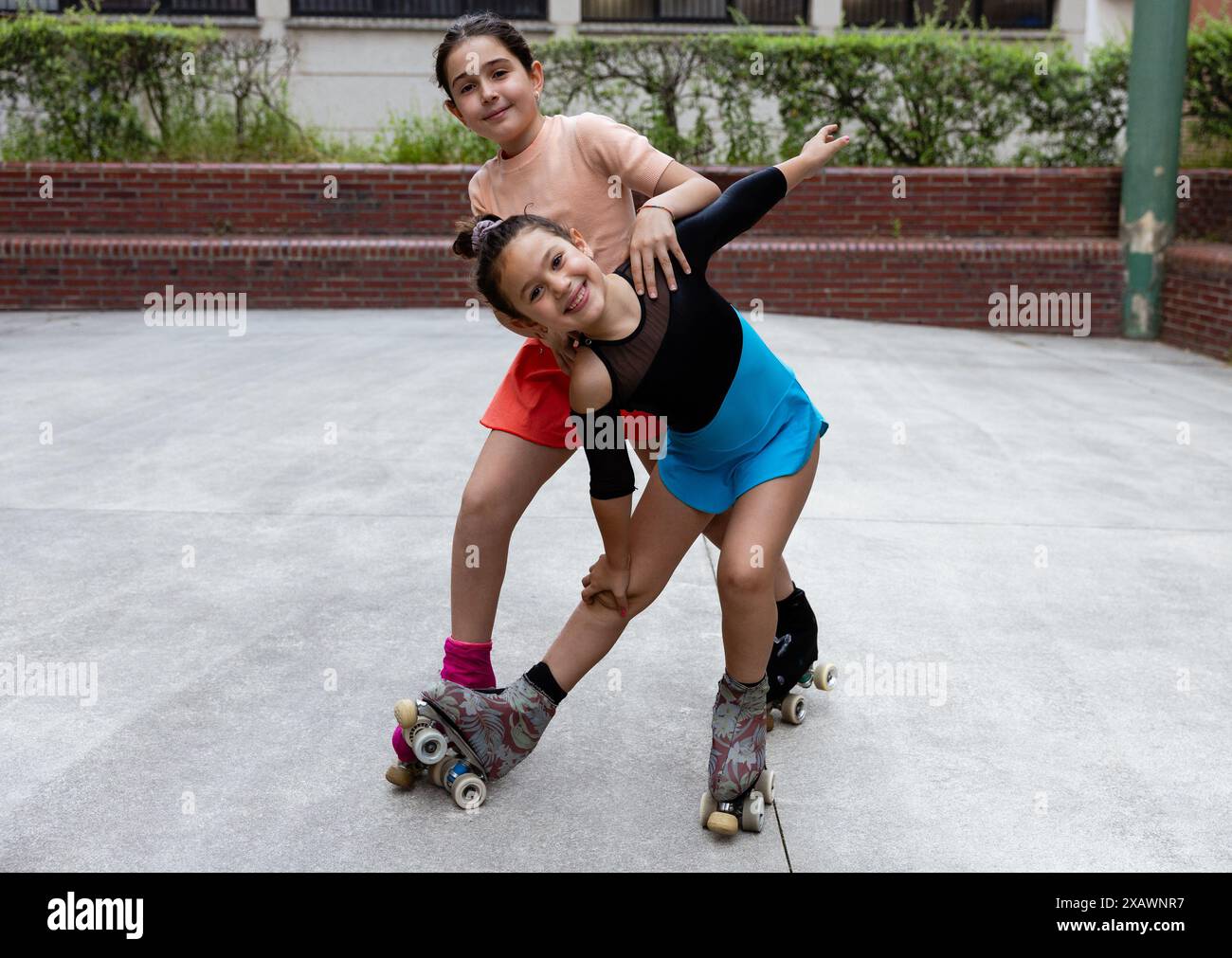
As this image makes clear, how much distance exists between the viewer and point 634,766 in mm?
3039

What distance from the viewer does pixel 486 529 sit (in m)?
2.92

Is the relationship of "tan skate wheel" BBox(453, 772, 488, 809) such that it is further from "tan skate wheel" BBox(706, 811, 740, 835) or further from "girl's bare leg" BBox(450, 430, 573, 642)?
"tan skate wheel" BBox(706, 811, 740, 835)

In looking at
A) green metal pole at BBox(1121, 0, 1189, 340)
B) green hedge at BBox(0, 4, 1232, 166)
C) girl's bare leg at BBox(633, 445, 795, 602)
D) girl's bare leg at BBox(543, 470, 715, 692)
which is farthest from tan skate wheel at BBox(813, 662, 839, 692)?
green hedge at BBox(0, 4, 1232, 166)

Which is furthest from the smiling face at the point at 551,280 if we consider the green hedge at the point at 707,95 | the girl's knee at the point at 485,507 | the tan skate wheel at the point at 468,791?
Result: the green hedge at the point at 707,95

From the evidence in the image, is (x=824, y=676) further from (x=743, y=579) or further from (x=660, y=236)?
(x=660, y=236)

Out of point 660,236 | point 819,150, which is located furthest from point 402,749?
point 819,150

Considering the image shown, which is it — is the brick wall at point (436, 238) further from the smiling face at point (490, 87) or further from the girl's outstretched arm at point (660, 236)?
the girl's outstretched arm at point (660, 236)

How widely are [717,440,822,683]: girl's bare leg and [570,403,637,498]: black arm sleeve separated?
265 mm

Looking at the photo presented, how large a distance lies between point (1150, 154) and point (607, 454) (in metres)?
9.16

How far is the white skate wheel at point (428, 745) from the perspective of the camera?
8.95 feet

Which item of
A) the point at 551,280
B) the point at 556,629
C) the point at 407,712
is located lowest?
the point at 556,629
